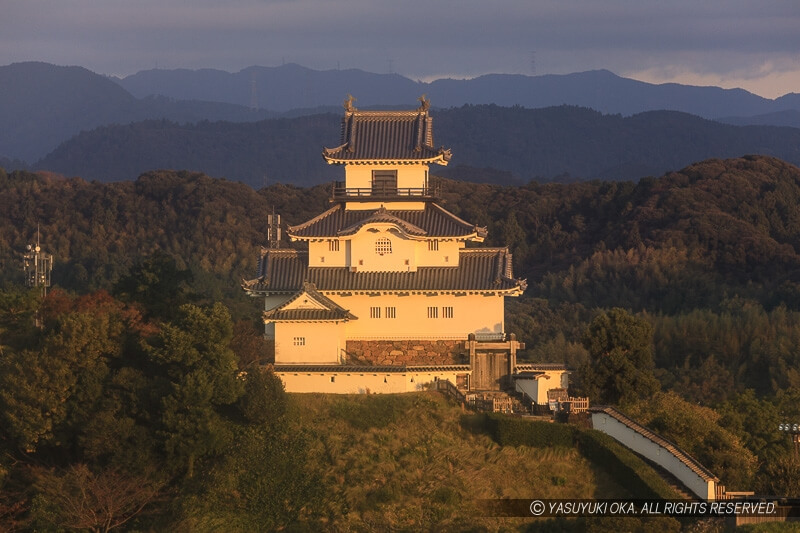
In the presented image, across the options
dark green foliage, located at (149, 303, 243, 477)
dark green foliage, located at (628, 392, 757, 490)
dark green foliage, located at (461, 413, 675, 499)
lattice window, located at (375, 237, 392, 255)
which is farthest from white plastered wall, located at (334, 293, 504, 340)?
dark green foliage, located at (149, 303, 243, 477)

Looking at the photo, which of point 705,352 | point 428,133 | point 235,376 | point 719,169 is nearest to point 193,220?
point 719,169

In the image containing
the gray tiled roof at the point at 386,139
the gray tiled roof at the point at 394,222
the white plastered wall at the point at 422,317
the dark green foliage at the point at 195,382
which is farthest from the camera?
the gray tiled roof at the point at 386,139

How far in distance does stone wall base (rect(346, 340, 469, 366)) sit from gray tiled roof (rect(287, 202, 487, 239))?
3.53 meters

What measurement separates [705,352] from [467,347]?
20.3 metres

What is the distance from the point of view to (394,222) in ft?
151

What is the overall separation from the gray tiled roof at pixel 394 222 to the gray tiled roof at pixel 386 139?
5.72ft

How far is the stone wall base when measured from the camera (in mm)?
45781

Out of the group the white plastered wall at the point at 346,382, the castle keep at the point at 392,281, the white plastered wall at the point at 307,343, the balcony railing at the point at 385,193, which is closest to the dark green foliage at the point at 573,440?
the white plastered wall at the point at 346,382

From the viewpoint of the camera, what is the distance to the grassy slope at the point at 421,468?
3647 cm

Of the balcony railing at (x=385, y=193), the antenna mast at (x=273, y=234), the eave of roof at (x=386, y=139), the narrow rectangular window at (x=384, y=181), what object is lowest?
the antenna mast at (x=273, y=234)

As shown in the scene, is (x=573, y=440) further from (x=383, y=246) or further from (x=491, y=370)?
(x=383, y=246)

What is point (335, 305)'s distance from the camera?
44312 mm

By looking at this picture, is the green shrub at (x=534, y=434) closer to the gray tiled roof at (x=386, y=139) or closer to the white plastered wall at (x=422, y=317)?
the white plastered wall at (x=422, y=317)

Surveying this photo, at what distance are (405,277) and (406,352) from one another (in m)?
2.42
